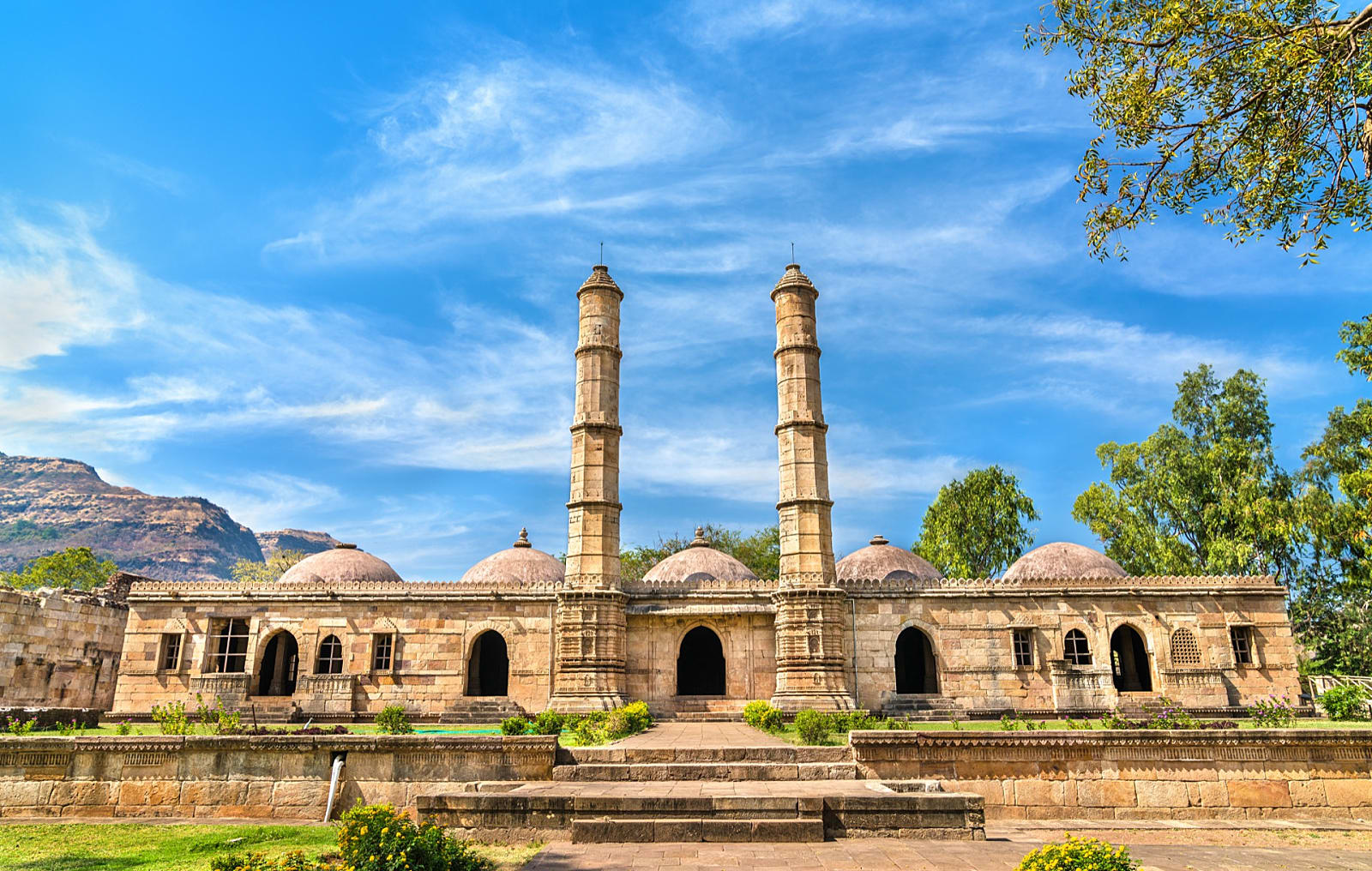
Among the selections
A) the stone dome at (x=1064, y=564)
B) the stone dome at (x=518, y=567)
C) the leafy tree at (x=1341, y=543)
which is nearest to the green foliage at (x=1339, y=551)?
the leafy tree at (x=1341, y=543)

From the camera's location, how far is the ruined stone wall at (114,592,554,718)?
65.9 ft

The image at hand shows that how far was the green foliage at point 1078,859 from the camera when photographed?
522 cm

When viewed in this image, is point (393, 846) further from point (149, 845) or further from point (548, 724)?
point (548, 724)

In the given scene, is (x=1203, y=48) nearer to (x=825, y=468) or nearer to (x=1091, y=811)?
(x=1091, y=811)

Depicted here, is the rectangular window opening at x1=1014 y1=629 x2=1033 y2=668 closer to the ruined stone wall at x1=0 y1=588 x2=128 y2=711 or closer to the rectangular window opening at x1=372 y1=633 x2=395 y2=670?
the rectangular window opening at x1=372 y1=633 x2=395 y2=670

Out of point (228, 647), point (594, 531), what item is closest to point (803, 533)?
point (594, 531)

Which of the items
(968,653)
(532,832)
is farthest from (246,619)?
(968,653)

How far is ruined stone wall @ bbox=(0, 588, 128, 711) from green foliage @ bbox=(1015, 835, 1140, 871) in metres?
21.2

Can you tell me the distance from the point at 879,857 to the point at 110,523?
187 meters

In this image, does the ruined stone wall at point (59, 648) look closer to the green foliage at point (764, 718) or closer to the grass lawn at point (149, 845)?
the grass lawn at point (149, 845)

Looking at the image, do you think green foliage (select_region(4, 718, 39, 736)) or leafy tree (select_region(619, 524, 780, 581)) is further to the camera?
leafy tree (select_region(619, 524, 780, 581))

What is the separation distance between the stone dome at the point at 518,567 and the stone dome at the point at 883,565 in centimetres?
859

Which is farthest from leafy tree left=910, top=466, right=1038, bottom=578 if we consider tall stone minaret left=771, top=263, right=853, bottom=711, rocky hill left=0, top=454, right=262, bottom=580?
rocky hill left=0, top=454, right=262, bottom=580

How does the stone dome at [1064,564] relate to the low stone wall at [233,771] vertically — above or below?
above
